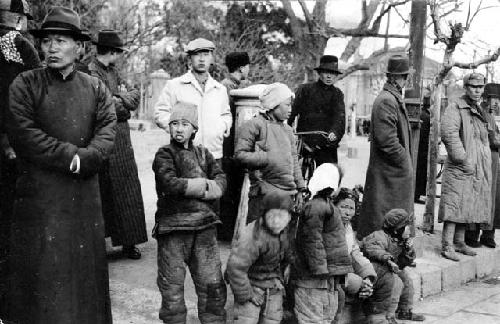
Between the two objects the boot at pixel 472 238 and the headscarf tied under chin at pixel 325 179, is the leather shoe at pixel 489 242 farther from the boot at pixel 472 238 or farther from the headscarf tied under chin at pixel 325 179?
the headscarf tied under chin at pixel 325 179

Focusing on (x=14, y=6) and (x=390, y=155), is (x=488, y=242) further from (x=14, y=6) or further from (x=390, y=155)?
(x=14, y=6)

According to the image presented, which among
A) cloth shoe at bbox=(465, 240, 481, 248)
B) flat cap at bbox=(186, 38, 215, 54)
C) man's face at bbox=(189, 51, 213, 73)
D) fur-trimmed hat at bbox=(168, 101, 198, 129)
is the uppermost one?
flat cap at bbox=(186, 38, 215, 54)

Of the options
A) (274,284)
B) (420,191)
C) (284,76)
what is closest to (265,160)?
(274,284)

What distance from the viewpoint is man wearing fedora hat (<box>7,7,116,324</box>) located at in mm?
3432

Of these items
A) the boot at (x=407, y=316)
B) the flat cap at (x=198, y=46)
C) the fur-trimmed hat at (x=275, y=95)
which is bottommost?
the boot at (x=407, y=316)

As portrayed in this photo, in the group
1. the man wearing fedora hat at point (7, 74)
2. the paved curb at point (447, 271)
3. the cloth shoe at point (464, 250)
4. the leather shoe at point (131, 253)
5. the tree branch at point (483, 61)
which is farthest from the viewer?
the tree branch at point (483, 61)

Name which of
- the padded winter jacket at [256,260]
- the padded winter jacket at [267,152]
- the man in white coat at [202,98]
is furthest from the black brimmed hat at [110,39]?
the padded winter jacket at [256,260]

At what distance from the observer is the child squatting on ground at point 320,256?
4.53 meters

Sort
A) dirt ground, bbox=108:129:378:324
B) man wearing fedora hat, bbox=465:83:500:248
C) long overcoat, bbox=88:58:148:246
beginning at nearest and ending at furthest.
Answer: dirt ground, bbox=108:129:378:324 < long overcoat, bbox=88:58:148:246 < man wearing fedora hat, bbox=465:83:500:248

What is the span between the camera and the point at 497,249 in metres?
7.66

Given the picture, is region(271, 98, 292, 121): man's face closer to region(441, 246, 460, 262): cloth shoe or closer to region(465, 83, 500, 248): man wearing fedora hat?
region(441, 246, 460, 262): cloth shoe

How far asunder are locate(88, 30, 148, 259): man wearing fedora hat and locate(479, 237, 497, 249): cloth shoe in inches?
170

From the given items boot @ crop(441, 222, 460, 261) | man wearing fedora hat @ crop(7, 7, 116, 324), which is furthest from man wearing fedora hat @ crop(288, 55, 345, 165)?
man wearing fedora hat @ crop(7, 7, 116, 324)

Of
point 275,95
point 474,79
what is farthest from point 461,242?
point 275,95
